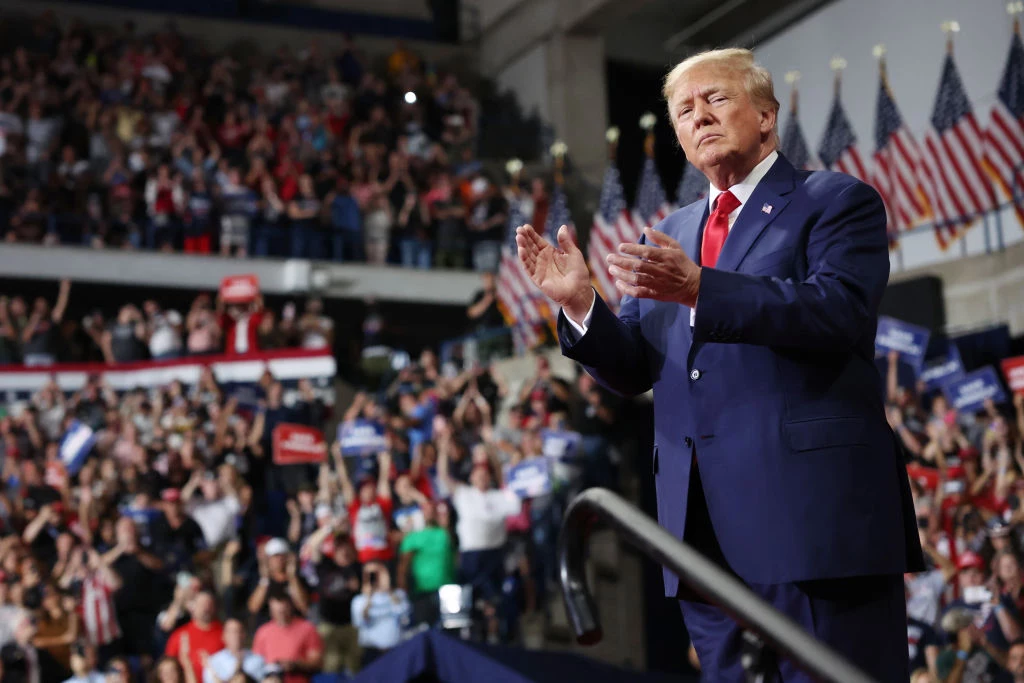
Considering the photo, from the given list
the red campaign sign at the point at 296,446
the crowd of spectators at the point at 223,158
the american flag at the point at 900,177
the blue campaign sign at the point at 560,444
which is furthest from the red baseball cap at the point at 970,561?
the crowd of spectators at the point at 223,158

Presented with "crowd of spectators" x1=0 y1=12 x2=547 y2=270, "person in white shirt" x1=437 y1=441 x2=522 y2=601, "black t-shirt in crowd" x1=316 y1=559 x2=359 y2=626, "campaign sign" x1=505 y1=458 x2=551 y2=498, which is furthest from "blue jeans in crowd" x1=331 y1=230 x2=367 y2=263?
"black t-shirt in crowd" x1=316 y1=559 x2=359 y2=626

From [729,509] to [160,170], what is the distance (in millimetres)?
13316

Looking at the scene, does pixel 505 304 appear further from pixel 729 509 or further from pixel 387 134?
pixel 729 509

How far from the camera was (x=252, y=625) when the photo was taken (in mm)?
8398

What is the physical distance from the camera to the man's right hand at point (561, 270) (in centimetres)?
210

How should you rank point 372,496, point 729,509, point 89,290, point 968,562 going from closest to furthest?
1. point 729,509
2. point 968,562
3. point 372,496
4. point 89,290

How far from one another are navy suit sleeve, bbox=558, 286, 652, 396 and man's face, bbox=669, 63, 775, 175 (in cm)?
30

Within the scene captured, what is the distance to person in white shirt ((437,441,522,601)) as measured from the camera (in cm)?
901

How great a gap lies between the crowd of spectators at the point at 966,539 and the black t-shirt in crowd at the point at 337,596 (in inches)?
138

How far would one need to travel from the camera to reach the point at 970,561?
23.2ft

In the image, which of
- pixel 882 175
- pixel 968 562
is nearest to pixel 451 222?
pixel 882 175

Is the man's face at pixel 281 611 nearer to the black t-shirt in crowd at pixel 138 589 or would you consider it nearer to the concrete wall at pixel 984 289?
the black t-shirt in crowd at pixel 138 589

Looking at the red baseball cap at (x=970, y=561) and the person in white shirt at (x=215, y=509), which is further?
the person in white shirt at (x=215, y=509)

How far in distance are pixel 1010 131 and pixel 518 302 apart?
5197mm
